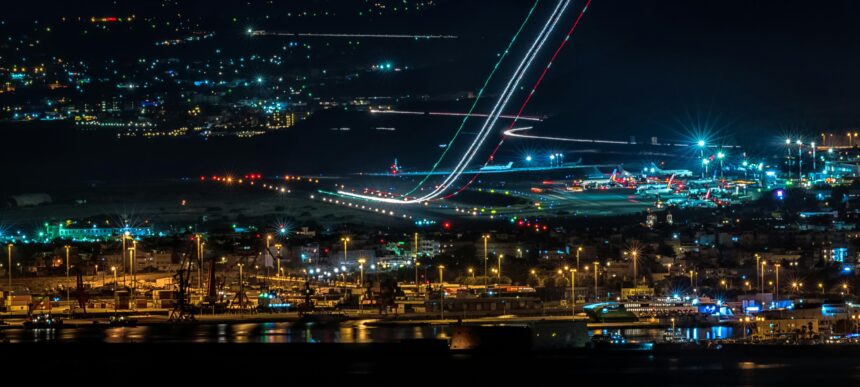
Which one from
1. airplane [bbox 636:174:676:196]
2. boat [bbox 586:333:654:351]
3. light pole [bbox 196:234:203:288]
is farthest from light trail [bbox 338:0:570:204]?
boat [bbox 586:333:654:351]

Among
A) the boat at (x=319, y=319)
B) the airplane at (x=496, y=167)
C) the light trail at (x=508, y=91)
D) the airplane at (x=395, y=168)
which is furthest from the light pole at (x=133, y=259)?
the airplane at (x=496, y=167)

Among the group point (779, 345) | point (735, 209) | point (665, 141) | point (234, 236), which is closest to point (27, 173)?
point (234, 236)

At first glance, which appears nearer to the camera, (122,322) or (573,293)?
(122,322)

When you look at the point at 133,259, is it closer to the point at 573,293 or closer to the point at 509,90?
the point at 573,293

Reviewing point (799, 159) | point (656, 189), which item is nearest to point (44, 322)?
point (656, 189)

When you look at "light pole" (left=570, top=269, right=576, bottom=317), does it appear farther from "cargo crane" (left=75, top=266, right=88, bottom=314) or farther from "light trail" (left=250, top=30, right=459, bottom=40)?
"light trail" (left=250, top=30, right=459, bottom=40)

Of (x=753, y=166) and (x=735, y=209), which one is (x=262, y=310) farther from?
(x=753, y=166)

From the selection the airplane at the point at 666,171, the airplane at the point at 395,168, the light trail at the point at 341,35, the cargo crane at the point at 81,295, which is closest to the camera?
the cargo crane at the point at 81,295

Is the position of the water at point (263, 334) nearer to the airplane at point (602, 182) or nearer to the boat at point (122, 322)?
the boat at point (122, 322)
